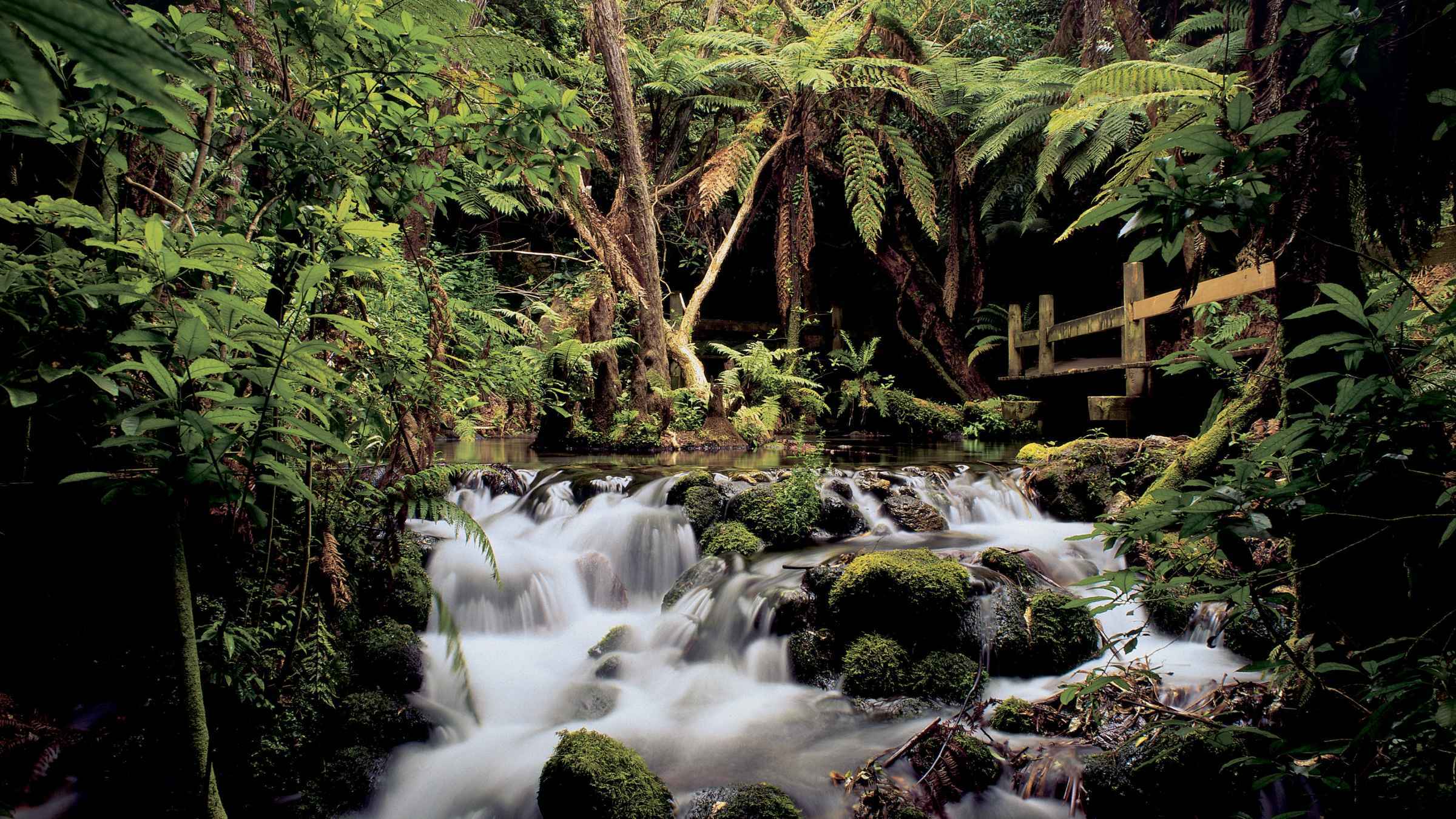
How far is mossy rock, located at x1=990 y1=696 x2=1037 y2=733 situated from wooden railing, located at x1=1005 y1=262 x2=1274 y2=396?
2.20 m

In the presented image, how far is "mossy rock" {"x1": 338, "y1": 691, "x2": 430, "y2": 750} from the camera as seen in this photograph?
2711 mm

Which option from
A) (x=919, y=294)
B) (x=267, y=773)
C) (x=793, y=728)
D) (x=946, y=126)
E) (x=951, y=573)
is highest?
(x=946, y=126)

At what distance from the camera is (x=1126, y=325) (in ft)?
26.2

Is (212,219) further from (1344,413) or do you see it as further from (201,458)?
(1344,413)

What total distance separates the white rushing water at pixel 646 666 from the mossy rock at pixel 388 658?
95mm

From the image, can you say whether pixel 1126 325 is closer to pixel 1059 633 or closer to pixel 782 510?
pixel 782 510

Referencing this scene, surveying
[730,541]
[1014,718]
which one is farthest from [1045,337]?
[1014,718]

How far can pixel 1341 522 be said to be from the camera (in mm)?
1870

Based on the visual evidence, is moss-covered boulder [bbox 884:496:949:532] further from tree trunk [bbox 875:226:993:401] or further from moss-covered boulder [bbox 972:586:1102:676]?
tree trunk [bbox 875:226:993:401]

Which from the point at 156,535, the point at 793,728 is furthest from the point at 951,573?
the point at 156,535

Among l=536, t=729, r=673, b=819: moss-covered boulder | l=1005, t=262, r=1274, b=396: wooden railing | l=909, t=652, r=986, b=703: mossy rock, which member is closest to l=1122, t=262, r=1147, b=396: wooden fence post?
l=1005, t=262, r=1274, b=396: wooden railing

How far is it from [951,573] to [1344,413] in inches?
96.8

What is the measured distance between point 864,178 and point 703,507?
5883 millimetres

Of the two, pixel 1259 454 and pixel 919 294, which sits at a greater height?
pixel 919 294
